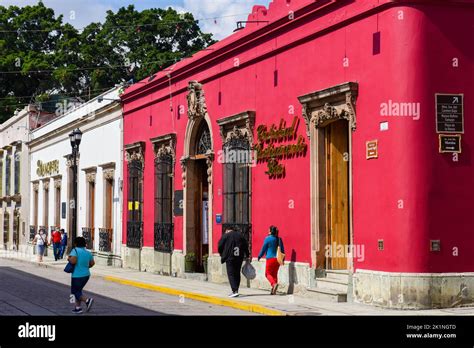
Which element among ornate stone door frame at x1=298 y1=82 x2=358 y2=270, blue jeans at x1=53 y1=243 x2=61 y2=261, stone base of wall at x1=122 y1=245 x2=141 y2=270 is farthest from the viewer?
blue jeans at x1=53 y1=243 x2=61 y2=261

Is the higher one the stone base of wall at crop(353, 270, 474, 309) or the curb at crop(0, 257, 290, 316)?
the stone base of wall at crop(353, 270, 474, 309)

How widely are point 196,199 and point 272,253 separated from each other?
23.4 ft

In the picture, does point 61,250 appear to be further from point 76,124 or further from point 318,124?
point 318,124

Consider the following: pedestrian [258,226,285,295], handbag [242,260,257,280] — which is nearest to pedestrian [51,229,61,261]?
handbag [242,260,257,280]

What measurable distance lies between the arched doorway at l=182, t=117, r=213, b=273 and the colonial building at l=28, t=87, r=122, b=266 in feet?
23.4

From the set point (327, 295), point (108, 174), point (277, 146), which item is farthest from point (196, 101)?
point (327, 295)

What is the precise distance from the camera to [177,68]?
27.1 metres

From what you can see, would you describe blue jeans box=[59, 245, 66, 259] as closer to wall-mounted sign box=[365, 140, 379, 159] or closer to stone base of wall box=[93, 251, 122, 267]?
stone base of wall box=[93, 251, 122, 267]

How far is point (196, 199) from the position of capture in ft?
86.5

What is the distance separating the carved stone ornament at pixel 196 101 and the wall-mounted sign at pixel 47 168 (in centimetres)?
1874

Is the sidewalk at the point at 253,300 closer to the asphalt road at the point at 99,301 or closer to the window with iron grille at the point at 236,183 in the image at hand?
the asphalt road at the point at 99,301

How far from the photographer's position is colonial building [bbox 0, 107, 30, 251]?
166 ft

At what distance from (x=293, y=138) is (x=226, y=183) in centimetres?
409
